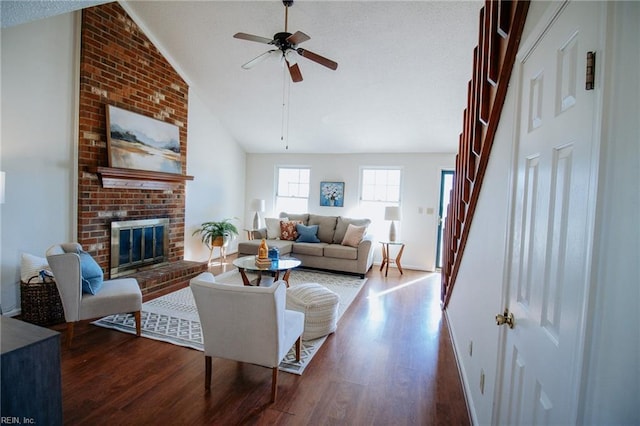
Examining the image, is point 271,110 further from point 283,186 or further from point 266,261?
point 266,261

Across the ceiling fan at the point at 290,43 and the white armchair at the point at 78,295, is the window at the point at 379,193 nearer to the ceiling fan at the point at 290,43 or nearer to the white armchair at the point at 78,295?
the ceiling fan at the point at 290,43

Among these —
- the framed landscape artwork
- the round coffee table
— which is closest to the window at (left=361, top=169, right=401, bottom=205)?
the round coffee table

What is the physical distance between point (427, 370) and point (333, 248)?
3.00m

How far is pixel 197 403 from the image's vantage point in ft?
6.89

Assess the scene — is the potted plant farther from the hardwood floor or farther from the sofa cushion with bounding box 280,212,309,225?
the hardwood floor

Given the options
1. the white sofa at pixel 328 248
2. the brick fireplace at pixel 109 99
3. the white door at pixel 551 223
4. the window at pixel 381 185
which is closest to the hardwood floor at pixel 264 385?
the white door at pixel 551 223

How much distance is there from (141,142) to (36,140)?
1.16m

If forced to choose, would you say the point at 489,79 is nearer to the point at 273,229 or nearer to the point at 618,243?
the point at 618,243

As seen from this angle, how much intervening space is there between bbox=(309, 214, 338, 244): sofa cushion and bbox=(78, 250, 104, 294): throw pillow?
12.2 feet

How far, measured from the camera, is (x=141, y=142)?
4.35 meters

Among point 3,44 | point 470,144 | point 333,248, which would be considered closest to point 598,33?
point 470,144

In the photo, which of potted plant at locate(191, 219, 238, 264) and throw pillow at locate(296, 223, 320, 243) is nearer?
potted plant at locate(191, 219, 238, 264)

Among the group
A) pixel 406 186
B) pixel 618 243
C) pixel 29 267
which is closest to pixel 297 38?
pixel 618 243

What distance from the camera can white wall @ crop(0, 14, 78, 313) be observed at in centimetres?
310
